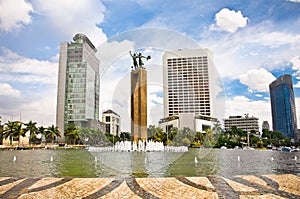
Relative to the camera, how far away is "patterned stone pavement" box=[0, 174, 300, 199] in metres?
8.23

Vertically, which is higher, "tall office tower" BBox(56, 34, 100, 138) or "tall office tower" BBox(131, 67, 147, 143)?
"tall office tower" BBox(56, 34, 100, 138)

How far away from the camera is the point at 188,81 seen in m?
11.3

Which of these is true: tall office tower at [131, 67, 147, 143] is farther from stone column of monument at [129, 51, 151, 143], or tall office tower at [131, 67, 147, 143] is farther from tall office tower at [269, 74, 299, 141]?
tall office tower at [269, 74, 299, 141]

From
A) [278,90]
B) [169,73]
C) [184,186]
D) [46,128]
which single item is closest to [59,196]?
[184,186]

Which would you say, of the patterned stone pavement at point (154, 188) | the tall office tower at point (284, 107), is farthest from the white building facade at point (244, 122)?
the patterned stone pavement at point (154, 188)

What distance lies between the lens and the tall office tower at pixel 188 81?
10859mm

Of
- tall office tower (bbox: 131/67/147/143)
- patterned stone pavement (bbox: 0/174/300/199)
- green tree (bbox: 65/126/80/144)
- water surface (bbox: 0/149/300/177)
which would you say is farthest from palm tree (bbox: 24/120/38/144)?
patterned stone pavement (bbox: 0/174/300/199)

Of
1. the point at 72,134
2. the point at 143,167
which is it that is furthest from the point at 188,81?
the point at 72,134

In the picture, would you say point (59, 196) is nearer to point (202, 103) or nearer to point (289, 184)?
point (202, 103)

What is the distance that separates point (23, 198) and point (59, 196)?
105cm

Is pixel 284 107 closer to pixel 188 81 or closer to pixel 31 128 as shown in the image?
pixel 31 128

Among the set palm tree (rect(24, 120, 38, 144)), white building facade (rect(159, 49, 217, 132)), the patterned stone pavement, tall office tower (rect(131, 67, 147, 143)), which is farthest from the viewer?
palm tree (rect(24, 120, 38, 144))

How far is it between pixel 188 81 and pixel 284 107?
148159 mm

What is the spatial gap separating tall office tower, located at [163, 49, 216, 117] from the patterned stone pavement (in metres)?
3.27
